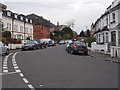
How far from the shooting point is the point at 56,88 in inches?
257

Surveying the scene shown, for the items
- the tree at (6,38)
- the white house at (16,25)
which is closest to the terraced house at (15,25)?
the white house at (16,25)

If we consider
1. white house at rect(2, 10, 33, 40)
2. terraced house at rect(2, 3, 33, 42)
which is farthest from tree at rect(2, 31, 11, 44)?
white house at rect(2, 10, 33, 40)

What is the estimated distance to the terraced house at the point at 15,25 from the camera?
163 feet

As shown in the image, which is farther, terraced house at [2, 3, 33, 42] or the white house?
the white house

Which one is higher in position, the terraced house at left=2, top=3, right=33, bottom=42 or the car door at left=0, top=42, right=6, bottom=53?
the terraced house at left=2, top=3, right=33, bottom=42

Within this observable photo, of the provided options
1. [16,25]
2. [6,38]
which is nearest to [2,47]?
[6,38]

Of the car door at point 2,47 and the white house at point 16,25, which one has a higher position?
the white house at point 16,25

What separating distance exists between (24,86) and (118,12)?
21421mm

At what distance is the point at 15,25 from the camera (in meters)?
55.8

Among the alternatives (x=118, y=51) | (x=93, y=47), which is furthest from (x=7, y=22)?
(x=118, y=51)

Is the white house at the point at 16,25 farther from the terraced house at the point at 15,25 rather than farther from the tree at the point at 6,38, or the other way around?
the tree at the point at 6,38

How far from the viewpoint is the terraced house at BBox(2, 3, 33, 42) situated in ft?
163

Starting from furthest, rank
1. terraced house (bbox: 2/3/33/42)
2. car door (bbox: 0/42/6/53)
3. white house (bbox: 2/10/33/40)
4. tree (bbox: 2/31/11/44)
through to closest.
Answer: white house (bbox: 2/10/33/40), terraced house (bbox: 2/3/33/42), tree (bbox: 2/31/11/44), car door (bbox: 0/42/6/53)

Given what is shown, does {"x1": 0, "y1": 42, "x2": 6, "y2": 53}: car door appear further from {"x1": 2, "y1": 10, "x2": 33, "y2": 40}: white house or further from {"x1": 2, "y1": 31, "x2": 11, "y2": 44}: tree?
{"x1": 2, "y1": 10, "x2": 33, "y2": 40}: white house
